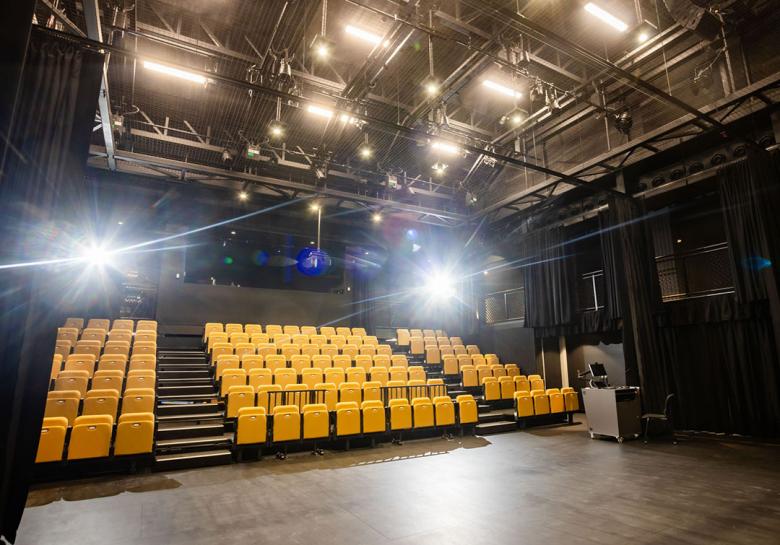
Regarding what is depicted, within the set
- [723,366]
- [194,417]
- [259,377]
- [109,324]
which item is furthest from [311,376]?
[723,366]

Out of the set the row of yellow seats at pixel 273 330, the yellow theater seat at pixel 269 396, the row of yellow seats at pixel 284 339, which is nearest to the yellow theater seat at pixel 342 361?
the row of yellow seats at pixel 284 339

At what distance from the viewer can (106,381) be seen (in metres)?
6.20

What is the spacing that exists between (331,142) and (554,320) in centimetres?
681

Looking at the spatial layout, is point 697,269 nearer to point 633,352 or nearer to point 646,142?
point 633,352

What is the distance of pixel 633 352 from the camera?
8250 millimetres

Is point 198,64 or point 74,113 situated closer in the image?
point 74,113

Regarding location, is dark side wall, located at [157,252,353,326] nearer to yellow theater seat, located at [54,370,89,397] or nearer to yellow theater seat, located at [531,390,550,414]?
yellow theater seat, located at [54,370,89,397]

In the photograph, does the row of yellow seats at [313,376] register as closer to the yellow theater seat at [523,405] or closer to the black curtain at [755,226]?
the yellow theater seat at [523,405]

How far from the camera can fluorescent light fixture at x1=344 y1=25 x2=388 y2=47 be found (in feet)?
21.8

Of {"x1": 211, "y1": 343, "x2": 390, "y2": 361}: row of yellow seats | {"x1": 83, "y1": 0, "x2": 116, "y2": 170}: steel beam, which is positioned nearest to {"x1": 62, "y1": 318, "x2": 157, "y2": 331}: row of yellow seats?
{"x1": 211, "y1": 343, "x2": 390, "y2": 361}: row of yellow seats

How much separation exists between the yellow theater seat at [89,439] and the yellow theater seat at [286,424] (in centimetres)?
199

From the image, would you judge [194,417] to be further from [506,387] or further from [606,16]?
[606,16]

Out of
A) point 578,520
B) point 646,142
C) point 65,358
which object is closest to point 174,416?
point 65,358

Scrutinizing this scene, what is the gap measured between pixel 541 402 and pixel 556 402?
0.47 metres
